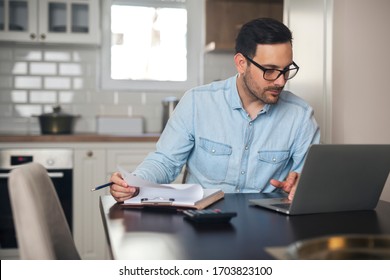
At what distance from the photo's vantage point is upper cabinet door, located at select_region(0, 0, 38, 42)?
3.64 meters

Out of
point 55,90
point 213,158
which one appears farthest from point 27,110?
point 213,158

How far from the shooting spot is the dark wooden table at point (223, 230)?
39.7 inches

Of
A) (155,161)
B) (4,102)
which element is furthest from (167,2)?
(155,161)

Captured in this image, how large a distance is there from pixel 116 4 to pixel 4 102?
1115mm

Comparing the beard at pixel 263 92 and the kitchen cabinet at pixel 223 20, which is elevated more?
the kitchen cabinet at pixel 223 20

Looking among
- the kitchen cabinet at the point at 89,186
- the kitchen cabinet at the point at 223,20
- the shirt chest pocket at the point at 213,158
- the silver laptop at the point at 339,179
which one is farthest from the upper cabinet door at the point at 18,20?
the silver laptop at the point at 339,179

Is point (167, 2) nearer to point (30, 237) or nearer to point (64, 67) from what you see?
point (64, 67)

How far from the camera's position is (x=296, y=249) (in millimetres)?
758

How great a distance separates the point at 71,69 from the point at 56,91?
198 millimetres

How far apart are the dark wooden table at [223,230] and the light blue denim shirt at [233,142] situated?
0.48 m

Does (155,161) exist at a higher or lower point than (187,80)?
lower

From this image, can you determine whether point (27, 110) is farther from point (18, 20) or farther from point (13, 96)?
→ point (18, 20)

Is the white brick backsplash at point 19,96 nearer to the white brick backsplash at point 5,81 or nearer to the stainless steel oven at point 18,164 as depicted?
the white brick backsplash at point 5,81

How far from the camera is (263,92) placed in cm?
199
